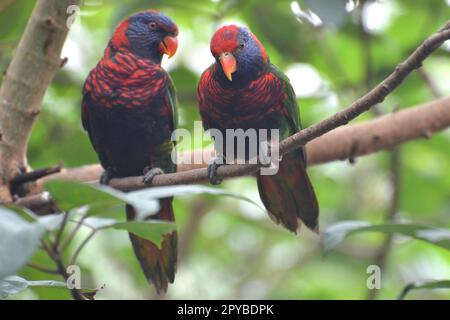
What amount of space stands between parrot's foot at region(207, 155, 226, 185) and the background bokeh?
0.63ft

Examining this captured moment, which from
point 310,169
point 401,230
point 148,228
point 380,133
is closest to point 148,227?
point 148,228

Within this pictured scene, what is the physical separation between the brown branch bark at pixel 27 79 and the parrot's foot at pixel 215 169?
39 cm

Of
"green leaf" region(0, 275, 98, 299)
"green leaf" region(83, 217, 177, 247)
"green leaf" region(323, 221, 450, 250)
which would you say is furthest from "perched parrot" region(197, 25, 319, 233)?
"green leaf" region(0, 275, 98, 299)

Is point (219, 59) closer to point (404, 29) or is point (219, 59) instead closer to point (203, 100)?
point (203, 100)

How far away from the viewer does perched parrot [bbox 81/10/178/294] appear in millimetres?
1058

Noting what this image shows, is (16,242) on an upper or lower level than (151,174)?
lower

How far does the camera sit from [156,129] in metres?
1.19

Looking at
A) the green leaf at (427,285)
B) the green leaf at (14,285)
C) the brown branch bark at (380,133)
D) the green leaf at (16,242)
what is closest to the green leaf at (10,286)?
the green leaf at (14,285)

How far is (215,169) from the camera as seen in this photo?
1.04 meters

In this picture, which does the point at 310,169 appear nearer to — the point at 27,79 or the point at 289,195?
the point at 27,79

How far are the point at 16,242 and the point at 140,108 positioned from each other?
39 cm

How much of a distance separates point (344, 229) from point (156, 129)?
39 centimetres

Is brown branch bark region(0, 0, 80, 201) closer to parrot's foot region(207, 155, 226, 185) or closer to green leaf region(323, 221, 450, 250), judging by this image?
parrot's foot region(207, 155, 226, 185)
